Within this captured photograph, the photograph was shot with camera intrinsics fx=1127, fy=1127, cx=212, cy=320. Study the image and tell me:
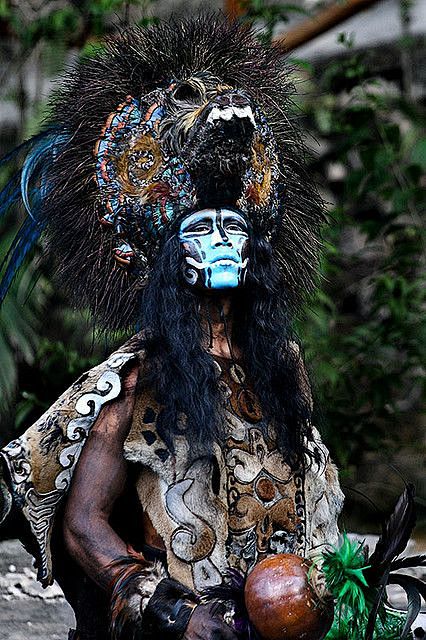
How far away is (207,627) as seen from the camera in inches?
73.4

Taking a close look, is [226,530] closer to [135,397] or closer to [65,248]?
[135,397]

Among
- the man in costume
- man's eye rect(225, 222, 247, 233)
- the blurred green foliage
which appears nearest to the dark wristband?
the man in costume

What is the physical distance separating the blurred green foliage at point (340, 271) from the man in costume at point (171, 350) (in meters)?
1.89

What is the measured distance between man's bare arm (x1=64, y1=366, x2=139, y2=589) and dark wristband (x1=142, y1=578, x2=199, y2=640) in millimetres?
121

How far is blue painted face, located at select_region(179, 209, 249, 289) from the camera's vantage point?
7.06 feet

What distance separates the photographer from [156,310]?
2.16 meters

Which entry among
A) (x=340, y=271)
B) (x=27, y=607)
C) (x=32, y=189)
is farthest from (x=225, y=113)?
(x=340, y=271)

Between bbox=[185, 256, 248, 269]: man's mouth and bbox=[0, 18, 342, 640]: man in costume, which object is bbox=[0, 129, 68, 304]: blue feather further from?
bbox=[185, 256, 248, 269]: man's mouth

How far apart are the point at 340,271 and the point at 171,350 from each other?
2620 mm

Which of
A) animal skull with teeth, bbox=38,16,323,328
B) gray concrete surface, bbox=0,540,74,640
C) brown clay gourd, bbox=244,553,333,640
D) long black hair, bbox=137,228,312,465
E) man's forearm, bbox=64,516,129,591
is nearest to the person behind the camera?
brown clay gourd, bbox=244,553,333,640

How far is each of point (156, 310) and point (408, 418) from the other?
3.59m

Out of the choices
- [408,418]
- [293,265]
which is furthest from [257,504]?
[408,418]

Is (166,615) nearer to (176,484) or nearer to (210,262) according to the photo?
(176,484)

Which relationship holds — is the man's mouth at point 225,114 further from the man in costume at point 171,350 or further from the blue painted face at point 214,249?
the blue painted face at point 214,249
